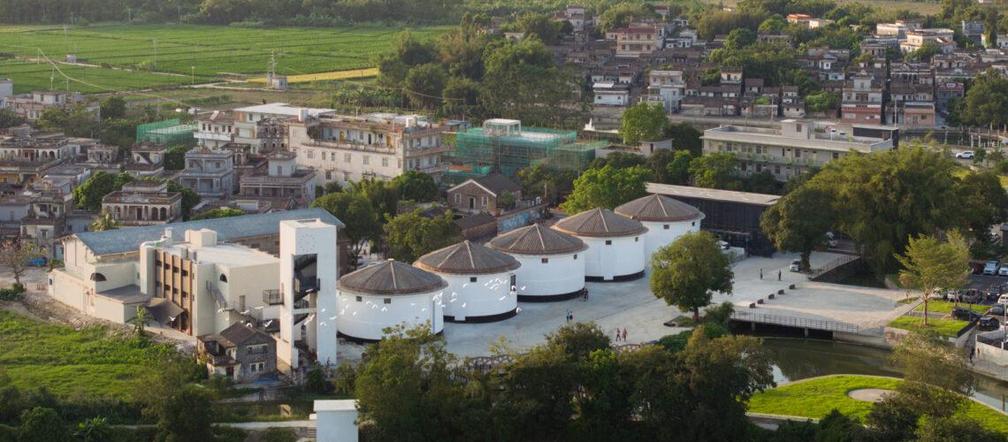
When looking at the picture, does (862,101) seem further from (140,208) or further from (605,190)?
(140,208)

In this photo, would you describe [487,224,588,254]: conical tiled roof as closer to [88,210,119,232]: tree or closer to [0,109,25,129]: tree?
[88,210,119,232]: tree

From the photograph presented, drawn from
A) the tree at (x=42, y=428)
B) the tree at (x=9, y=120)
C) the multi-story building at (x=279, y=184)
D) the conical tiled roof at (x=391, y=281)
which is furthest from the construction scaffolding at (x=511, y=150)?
the tree at (x=42, y=428)

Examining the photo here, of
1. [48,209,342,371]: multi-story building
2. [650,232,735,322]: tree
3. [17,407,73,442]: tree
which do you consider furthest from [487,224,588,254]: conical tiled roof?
[17,407,73,442]: tree

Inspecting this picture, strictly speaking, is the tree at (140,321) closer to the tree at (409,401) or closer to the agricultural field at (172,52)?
the tree at (409,401)

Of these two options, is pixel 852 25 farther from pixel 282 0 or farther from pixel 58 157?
pixel 58 157

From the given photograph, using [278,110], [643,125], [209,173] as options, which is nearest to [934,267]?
[643,125]
